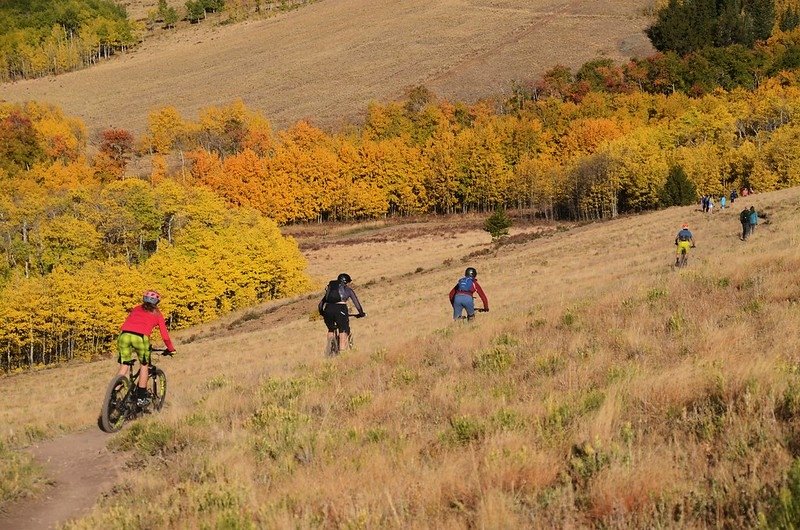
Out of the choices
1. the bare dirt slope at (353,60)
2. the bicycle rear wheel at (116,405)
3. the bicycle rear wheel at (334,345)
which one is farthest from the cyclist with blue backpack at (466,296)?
the bare dirt slope at (353,60)

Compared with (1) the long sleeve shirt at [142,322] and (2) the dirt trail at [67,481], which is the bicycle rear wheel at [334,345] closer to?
(1) the long sleeve shirt at [142,322]

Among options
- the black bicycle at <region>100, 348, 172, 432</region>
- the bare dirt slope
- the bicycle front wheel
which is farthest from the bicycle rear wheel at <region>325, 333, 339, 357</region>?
the bare dirt slope

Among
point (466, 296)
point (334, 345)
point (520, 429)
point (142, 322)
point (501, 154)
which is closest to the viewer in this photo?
point (520, 429)

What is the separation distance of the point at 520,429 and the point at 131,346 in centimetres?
735

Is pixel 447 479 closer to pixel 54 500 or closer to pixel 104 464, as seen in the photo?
pixel 54 500

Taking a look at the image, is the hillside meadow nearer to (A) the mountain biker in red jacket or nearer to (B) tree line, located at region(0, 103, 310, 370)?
(A) the mountain biker in red jacket

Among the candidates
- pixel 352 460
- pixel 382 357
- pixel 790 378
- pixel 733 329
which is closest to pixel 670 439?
pixel 790 378

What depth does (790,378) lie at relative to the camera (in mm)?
5500

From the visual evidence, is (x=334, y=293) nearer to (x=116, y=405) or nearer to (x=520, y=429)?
(x=116, y=405)

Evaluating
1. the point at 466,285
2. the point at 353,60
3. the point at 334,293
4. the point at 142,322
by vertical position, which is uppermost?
the point at 353,60

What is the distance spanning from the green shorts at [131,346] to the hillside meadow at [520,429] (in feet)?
3.76

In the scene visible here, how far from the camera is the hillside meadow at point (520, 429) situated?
4.30 metres

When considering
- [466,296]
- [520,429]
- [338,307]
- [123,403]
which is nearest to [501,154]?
[466,296]

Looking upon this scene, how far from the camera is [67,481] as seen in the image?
7.57 meters
